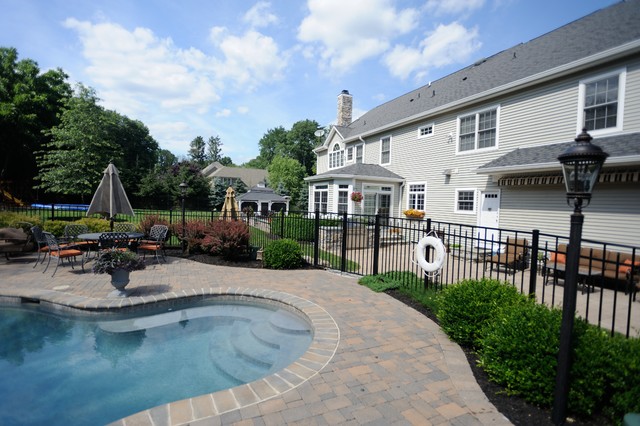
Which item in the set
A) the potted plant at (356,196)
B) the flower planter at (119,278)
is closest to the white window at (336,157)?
the potted plant at (356,196)

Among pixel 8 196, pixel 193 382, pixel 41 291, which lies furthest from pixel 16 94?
pixel 193 382

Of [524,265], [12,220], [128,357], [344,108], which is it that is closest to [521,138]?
[524,265]

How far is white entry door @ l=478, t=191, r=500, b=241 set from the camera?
11.9m

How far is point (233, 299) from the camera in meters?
6.45

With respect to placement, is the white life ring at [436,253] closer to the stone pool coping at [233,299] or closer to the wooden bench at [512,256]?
→ the wooden bench at [512,256]

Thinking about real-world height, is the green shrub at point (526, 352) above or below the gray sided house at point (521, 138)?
below

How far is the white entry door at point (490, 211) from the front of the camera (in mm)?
11933

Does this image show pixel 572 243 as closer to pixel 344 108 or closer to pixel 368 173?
pixel 368 173

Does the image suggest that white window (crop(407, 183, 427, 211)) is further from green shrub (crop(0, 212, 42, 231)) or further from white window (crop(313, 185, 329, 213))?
green shrub (crop(0, 212, 42, 231))

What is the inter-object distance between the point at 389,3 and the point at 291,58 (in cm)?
450

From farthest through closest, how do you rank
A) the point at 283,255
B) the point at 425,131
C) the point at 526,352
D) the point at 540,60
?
the point at 425,131 < the point at 540,60 < the point at 283,255 < the point at 526,352

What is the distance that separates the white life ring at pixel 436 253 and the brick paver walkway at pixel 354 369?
906 mm

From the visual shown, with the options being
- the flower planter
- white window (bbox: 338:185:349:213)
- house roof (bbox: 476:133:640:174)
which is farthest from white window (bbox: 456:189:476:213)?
the flower planter

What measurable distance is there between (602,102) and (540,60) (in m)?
3.32
